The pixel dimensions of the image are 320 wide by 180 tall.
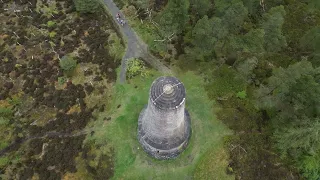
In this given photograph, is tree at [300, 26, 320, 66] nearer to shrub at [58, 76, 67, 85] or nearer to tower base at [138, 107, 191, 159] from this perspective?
tower base at [138, 107, 191, 159]

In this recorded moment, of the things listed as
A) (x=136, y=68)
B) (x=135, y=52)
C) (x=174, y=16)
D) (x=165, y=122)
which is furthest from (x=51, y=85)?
(x=165, y=122)

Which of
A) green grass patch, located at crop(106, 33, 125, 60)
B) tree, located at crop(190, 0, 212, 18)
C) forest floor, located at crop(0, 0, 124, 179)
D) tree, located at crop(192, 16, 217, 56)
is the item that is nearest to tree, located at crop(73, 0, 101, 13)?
forest floor, located at crop(0, 0, 124, 179)

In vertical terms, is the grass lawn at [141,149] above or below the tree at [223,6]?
below

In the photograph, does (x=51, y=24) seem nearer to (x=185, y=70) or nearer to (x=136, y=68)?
(x=136, y=68)

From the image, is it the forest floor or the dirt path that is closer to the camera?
the forest floor

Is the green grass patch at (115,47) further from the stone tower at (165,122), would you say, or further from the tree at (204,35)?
the tree at (204,35)

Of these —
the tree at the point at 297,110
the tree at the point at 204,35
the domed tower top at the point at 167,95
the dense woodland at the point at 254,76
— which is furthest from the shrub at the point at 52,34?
the tree at the point at 297,110
